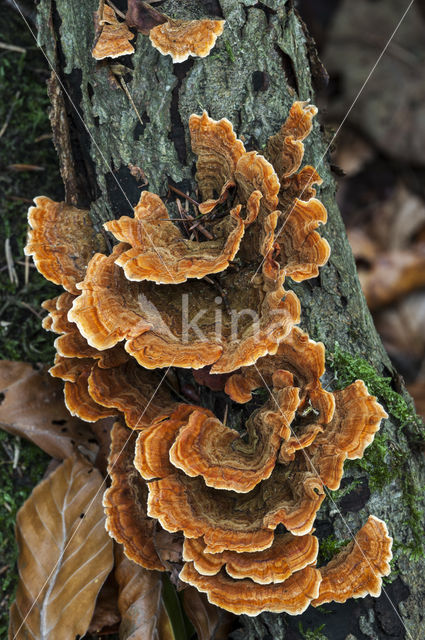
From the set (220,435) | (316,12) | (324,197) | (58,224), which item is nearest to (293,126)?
(324,197)

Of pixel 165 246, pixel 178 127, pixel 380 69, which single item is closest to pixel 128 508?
pixel 165 246

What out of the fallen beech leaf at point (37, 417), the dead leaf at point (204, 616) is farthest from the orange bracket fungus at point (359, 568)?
the fallen beech leaf at point (37, 417)

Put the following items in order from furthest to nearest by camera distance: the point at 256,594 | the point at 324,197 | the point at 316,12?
1. the point at 316,12
2. the point at 324,197
3. the point at 256,594

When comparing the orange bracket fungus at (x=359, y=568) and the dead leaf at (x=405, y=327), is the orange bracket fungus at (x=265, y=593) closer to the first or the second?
the orange bracket fungus at (x=359, y=568)

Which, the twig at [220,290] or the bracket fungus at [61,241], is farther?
the bracket fungus at [61,241]

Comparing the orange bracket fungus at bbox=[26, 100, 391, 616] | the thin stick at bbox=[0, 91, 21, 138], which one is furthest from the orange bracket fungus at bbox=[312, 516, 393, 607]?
the thin stick at bbox=[0, 91, 21, 138]

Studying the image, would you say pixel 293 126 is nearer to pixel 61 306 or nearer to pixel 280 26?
pixel 280 26
